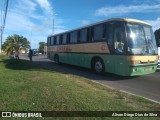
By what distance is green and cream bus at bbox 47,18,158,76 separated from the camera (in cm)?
1111

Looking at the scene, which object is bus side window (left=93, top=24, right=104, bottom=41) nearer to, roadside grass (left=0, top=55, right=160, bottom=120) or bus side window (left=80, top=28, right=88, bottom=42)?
bus side window (left=80, top=28, right=88, bottom=42)

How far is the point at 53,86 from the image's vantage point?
8.52 metres

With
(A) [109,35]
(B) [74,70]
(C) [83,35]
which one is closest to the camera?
(A) [109,35]

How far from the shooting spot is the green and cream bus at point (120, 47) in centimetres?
1111

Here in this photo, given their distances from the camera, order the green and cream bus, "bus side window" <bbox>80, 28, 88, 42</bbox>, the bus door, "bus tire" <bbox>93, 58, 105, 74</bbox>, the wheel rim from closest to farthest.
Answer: the green and cream bus
the bus door
"bus tire" <bbox>93, 58, 105, 74</bbox>
the wheel rim
"bus side window" <bbox>80, 28, 88, 42</bbox>

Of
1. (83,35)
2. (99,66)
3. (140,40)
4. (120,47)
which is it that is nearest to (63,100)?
(120,47)

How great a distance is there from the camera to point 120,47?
1140cm

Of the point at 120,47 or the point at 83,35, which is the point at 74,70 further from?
the point at 120,47

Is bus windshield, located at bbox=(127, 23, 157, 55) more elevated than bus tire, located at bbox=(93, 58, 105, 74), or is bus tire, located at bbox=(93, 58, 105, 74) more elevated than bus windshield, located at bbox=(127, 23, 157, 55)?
bus windshield, located at bbox=(127, 23, 157, 55)

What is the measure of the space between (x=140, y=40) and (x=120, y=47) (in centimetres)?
111

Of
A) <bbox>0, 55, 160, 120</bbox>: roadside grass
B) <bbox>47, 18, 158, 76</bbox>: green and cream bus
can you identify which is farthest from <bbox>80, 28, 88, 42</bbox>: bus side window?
<bbox>0, 55, 160, 120</bbox>: roadside grass

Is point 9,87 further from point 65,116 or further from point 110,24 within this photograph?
point 110,24

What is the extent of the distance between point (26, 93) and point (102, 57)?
21.3 feet

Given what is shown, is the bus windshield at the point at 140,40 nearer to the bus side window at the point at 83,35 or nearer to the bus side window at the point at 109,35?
the bus side window at the point at 109,35
